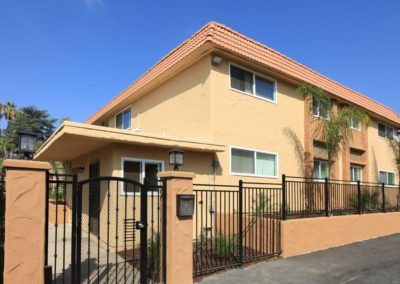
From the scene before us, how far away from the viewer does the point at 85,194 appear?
41.6ft

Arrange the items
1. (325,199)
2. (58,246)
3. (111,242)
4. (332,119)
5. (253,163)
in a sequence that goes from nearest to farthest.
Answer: (111,242) → (58,246) → (325,199) → (253,163) → (332,119)

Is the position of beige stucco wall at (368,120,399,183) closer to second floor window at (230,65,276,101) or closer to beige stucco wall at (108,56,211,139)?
second floor window at (230,65,276,101)

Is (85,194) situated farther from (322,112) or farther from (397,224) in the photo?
(397,224)

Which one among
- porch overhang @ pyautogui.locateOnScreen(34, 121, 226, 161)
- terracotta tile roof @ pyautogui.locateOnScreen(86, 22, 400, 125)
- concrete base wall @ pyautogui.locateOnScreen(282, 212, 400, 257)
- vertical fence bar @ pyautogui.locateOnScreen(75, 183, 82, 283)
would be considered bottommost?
concrete base wall @ pyautogui.locateOnScreen(282, 212, 400, 257)

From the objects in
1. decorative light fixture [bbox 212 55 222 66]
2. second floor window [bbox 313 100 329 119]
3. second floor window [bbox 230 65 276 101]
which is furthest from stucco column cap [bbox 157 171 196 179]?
second floor window [bbox 313 100 329 119]

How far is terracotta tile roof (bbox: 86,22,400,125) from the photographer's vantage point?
36.1 feet

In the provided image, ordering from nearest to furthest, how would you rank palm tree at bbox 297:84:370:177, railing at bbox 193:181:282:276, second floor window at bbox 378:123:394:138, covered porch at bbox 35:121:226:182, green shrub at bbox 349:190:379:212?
railing at bbox 193:181:282:276 < covered porch at bbox 35:121:226:182 < green shrub at bbox 349:190:379:212 < palm tree at bbox 297:84:370:177 < second floor window at bbox 378:123:394:138

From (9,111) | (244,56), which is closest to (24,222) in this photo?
(244,56)

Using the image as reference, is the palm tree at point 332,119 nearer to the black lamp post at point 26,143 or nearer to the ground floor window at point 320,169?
the ground floor window at point 320,169

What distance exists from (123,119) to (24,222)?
45.2 feet

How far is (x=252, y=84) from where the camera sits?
41.5ft

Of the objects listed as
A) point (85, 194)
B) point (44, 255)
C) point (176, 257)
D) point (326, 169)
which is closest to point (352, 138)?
point (326, 169)

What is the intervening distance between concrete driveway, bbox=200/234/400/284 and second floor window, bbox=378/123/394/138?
40.1 feet

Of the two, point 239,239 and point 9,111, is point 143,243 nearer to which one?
point 239,239
